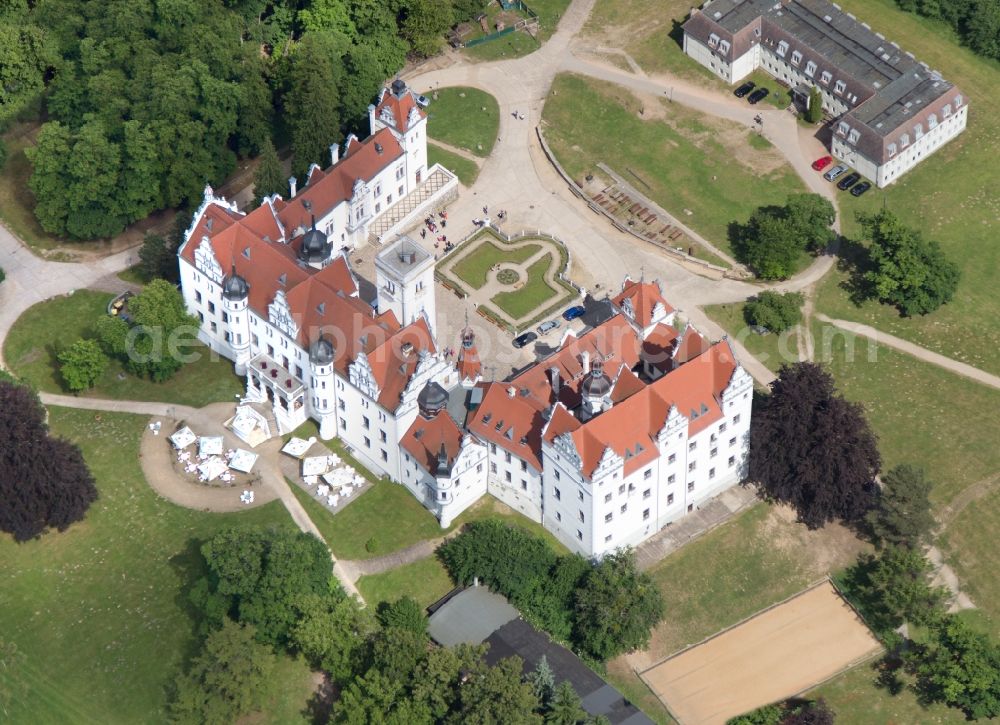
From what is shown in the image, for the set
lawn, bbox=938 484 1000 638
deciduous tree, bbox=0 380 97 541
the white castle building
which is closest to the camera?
the white castle building

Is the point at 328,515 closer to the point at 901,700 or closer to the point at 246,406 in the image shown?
the point at 246,406

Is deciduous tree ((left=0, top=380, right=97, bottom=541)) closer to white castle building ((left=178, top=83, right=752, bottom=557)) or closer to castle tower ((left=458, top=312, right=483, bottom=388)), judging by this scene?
white castle building ((left=178, top=83, right=752, bottom=557))

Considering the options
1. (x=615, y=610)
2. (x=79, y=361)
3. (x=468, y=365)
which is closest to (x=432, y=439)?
(x=468, y=365)

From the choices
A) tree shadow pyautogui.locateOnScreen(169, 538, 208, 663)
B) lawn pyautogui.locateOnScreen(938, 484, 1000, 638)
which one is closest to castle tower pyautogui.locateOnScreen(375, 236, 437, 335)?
tree shadow pyautogui.locateOnScreen(169, 538, 208, 663)

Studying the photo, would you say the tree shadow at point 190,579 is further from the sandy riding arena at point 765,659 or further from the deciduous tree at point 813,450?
the deciduous tree at point 813,450

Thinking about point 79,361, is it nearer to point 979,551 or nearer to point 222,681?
point 222,681

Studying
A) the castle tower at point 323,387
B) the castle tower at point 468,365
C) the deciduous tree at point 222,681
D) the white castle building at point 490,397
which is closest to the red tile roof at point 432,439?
the white castle building at point 490,397
